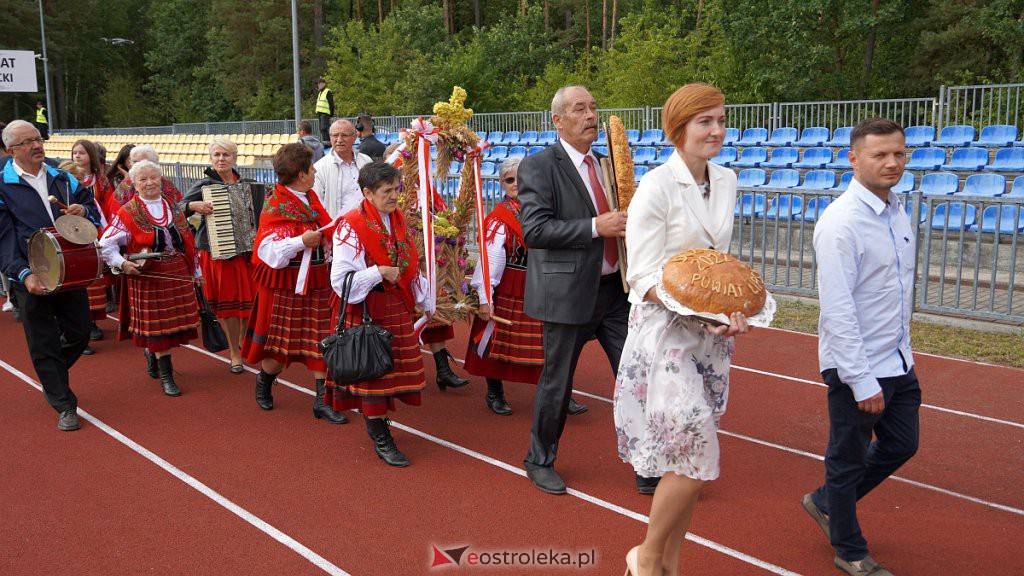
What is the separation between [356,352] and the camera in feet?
16.5

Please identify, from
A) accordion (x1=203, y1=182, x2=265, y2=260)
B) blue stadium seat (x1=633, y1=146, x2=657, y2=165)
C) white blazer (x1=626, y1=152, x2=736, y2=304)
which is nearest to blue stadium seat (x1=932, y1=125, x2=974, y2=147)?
blue stadium seat (x1=633, y1=146, x2=657, y2=165)

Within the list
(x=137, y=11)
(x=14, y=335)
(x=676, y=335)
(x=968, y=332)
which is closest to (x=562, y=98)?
(x=676, y=335)

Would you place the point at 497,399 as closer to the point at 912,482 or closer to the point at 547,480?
the point at 547,480

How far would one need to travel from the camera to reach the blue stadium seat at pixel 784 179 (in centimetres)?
1477

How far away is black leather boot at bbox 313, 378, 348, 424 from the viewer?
624 cm

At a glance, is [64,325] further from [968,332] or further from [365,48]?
[365,48]

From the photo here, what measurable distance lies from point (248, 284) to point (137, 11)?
6676cm

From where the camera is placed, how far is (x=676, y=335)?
3338 mm

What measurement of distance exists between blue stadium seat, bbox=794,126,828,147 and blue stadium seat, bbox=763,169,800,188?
6.71 feet

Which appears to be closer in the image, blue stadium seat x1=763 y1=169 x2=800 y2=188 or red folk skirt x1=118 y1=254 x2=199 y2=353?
red folk skirt x1=118 y1=254 x2=199 y2=353

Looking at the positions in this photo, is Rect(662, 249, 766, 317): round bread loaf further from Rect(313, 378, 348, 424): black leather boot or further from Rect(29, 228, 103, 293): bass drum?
Rect(29, 228, 103, 293): bass drum

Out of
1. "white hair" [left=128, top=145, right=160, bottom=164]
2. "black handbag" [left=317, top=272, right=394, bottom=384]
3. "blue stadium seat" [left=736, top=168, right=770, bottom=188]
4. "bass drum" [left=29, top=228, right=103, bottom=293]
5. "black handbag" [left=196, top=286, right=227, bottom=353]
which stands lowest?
"black handbag" [left=196, top=286, right=227, bottom=353]

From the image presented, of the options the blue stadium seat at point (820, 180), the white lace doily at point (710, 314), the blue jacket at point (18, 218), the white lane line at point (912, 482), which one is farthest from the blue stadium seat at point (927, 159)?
the blue jacket at point (18, 218)

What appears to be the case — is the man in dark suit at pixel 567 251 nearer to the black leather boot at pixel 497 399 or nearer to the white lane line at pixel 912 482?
the white lane line at pixel 912 482
